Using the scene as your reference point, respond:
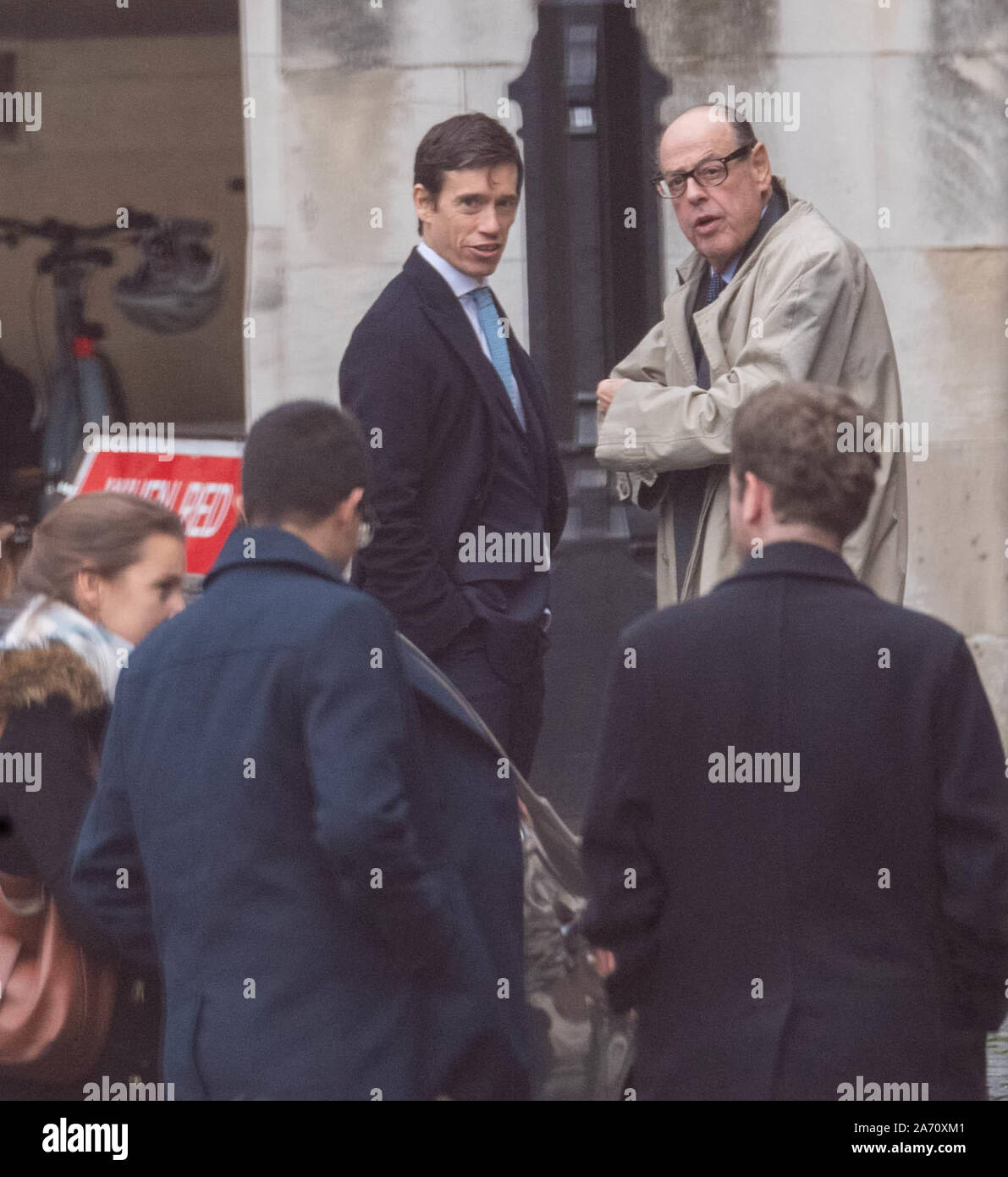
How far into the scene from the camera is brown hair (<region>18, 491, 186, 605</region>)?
12.6ft

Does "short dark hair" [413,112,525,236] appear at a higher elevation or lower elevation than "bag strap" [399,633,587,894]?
higher

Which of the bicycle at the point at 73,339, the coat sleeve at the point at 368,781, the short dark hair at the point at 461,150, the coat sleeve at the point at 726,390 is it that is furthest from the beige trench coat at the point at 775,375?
the bicycle at the point at 73,339

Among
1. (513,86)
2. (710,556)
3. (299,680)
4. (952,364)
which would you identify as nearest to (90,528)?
(299,680)

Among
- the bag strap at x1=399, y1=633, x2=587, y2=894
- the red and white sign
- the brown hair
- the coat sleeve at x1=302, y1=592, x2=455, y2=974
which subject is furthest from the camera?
the red and white sign

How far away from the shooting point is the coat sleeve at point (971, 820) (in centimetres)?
300

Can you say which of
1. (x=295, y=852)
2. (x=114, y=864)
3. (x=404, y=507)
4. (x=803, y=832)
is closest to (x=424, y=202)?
(x=404, y=507)

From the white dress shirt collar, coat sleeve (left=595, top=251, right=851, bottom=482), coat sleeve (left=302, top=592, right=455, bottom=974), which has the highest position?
the white dress shirt collar

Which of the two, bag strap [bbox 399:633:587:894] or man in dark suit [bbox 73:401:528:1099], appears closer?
man in dark suit [bbox 73:401:528:1099]

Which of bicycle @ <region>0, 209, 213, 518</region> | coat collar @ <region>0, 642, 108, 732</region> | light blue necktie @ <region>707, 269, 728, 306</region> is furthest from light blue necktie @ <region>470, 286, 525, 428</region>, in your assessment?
bicycle @ <region>0, 209, 213, 518</region>

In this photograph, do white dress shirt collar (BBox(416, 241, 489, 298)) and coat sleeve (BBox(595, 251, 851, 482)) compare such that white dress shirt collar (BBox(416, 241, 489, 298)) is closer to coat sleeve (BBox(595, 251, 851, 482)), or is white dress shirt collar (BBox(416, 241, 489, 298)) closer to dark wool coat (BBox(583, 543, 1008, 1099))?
coat sleeve (BBox(595, 251, 851, 482))

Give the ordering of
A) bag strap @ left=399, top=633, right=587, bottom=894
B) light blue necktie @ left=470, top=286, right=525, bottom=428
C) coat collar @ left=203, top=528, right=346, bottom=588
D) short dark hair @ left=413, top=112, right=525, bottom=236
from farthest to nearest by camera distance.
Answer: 1. light blue necktie @ left=470, top=286, right=525, bottom=428
2. short dark hair @ left=413, top=112, right=525, bottom=236
3. bag strap @ left=399, top=633, right=587, bottom=894
4. coat collar @ left=203, top=528, right=346, bottom=588

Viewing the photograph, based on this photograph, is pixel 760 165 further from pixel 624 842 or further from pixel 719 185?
pixel 624 842

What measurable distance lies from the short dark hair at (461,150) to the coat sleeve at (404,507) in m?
0.44

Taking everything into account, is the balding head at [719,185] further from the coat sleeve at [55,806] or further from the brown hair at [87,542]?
the coat sleeve at [55,806]
